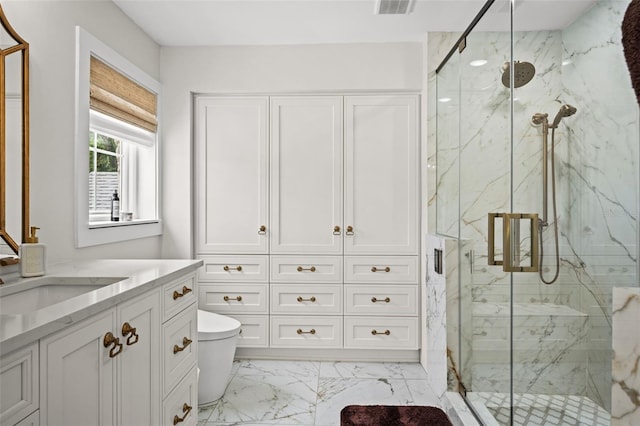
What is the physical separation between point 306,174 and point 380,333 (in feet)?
4.43

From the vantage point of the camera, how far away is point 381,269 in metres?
3.21

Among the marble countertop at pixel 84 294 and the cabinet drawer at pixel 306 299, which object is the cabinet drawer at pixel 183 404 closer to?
the marble countertop at pixel 84 294

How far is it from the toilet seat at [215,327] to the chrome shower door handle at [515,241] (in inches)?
61.2

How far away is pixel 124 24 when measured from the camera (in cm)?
273

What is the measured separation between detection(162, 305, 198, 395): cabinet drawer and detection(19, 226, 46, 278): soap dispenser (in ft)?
1.75

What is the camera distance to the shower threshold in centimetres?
137

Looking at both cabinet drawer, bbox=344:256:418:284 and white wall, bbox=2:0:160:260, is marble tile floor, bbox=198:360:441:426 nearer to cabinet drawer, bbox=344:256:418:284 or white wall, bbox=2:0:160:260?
cabinet drawer, bbox=344:256:418:284

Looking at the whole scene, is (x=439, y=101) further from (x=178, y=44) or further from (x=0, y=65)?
(x=0, y=65)

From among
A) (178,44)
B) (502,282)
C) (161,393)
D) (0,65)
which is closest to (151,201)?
(178,44)

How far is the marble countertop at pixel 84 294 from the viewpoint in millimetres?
939

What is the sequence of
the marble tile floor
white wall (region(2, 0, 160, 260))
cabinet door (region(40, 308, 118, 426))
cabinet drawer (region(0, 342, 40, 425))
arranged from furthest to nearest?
the marble tile floor → white wall (region(2, 0, 160, 260)) → cabinet door (region(40, 308, 118, 426)) → cabinet drawer (region(0, 342, 40, 425))

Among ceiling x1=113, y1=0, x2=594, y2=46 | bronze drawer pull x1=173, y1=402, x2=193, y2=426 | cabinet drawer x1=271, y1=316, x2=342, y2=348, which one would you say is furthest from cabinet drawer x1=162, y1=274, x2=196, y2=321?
ceiling x1=113, y1=0, x2=594, y2=46

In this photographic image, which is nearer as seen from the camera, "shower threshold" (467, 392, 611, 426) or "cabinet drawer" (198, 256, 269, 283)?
"shower threshold" (467, 392, 611, 426)

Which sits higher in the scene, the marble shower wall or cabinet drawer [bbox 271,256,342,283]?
the marble shower wall
